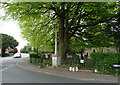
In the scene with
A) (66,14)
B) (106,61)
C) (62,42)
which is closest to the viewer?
(106,61)

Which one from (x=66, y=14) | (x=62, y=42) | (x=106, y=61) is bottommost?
(x=106, y=61)

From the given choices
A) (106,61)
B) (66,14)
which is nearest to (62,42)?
(66,14)

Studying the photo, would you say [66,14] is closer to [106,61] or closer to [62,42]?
[62,42]

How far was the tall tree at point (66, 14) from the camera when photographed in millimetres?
10672

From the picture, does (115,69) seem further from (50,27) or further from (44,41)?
(44,41)

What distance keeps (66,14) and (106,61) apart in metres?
6.95

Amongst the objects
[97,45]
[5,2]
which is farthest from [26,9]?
[97,45]

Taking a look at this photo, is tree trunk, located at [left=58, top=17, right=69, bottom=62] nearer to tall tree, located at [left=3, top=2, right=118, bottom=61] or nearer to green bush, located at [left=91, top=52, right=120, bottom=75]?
tall tree, located at [left=3, top=2, right=118, bottom=61]

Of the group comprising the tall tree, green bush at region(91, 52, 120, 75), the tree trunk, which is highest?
the tall tree

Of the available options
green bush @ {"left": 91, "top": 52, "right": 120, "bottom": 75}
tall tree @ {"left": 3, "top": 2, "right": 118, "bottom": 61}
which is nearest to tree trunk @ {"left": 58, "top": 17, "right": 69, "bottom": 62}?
tall tree @ {"left": 3, "top": 2, "right": 118, "bottom": 61}

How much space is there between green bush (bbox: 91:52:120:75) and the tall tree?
4.15 meters

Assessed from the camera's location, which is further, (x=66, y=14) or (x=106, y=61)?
(x=66, y=14)

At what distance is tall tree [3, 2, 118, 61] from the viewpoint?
35.0ft

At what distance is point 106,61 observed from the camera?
1013cm
